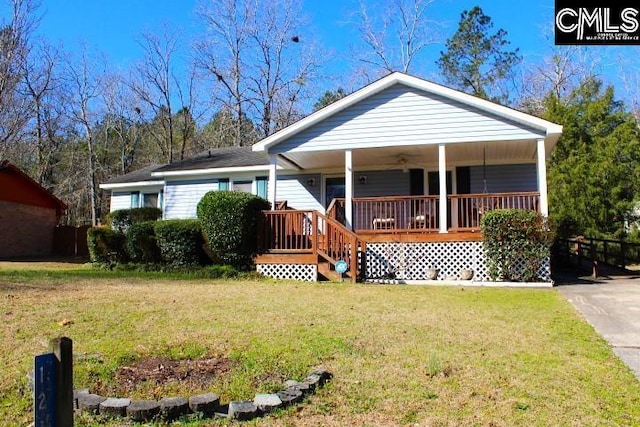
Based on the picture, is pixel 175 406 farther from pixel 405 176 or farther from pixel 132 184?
pixel 132 184

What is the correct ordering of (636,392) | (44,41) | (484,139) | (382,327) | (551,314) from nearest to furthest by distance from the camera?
(636,392) → (382,327) → (551,314) → (484,139) → (44,41)

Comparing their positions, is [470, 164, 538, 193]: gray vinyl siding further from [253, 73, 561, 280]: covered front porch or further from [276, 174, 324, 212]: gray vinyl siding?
[276, 174, 324, 212]: gray vinyl siding

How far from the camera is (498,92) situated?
32219 millimetres

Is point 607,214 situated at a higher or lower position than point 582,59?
lower

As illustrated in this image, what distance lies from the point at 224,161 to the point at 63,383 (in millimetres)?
16732

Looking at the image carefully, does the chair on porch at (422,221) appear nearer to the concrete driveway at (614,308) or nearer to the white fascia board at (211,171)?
the concrete driveway at (614,308)

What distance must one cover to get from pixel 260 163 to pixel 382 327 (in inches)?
474

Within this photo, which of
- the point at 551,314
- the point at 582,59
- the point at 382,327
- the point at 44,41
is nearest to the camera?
the point at 382,327

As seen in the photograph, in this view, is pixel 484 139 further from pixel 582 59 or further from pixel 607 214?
pixel 582 59

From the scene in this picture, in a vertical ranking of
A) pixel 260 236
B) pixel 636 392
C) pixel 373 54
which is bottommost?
pixel 636 392

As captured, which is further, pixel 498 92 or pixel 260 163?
pixel 498 92

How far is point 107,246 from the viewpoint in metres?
14.3

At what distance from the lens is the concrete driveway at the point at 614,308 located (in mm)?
5172

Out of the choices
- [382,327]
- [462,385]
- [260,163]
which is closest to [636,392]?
[462,385]
